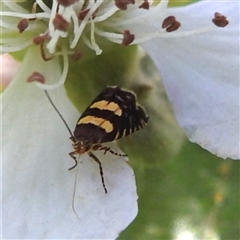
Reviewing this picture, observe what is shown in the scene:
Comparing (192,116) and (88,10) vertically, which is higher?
(88,10)

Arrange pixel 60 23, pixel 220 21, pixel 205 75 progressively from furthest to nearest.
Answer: pixel 205 75 < pixel 220 21 < pixel 60 23

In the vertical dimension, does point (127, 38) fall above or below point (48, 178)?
above

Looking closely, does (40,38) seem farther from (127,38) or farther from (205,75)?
(205,75)

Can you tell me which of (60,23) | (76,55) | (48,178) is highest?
(60,23)

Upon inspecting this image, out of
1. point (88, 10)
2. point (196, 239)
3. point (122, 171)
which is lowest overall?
point (196, 239)

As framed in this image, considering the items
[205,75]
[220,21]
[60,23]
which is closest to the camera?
[60,23]

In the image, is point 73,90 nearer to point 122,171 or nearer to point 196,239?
point 122,171

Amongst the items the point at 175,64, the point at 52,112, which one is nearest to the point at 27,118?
the point at 52,112

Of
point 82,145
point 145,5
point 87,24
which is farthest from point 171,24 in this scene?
point 82,145
